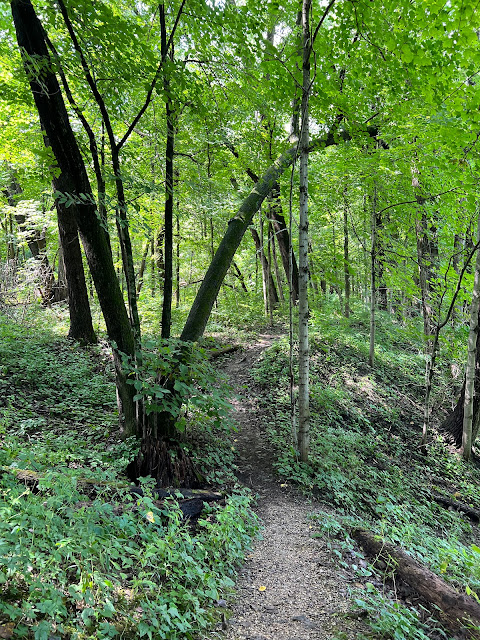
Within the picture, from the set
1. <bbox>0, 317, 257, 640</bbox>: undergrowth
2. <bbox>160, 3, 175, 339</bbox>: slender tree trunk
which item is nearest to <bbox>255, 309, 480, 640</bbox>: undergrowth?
<bbox>0, 317, 257, 640</bbox>: undergrowth

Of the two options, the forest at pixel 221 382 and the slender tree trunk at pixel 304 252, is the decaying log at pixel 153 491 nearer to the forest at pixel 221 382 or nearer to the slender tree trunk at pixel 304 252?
the forest at pixel 221 382

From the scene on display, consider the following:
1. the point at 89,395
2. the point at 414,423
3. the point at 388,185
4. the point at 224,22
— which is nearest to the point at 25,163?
the point at 89,395

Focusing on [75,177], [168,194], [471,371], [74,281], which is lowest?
[471,371]

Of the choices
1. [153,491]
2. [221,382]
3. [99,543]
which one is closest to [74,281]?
[221,382]

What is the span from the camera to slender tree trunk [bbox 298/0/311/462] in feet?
15.5

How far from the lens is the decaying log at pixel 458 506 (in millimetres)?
5984

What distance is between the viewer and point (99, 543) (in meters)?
2.25

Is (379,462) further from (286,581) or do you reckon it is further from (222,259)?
(222,259)

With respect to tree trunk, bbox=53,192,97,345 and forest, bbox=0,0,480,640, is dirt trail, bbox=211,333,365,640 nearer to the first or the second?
forest, bbox=0,0,480,640

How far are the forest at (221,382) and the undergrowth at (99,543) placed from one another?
2 centimetres

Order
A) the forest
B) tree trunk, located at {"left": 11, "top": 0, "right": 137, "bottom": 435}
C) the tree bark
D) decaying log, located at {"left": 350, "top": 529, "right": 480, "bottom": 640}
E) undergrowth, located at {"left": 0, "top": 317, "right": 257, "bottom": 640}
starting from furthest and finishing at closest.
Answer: the tree bark
tree trunk, located at {"left": 11, "top": 0, "right": 137, "bottom": 435}
decaying log, located at {"left": 350, "top": 529, "right": 480, "bottom": 640}
the forest
undergrowth, located at {"left": 0, "top": 317, "right": 257, "bottom": 640}

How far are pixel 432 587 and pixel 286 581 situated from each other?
1199mm

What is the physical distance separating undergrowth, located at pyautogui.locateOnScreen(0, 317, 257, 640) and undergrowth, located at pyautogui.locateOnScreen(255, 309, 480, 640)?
1.16 metres

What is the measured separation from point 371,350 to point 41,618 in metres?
9.67
